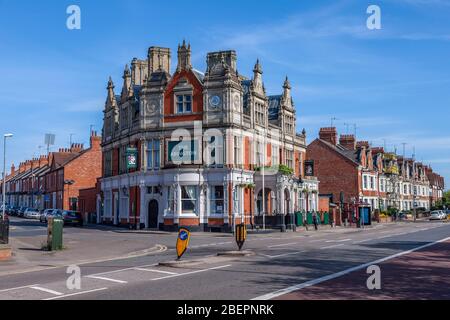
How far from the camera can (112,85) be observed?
177ft

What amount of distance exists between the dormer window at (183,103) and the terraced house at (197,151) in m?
0.08

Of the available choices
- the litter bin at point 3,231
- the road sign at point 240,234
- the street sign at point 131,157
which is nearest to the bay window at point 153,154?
the street sign at point 131,157

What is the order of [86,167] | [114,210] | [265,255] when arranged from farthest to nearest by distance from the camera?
[86,167] < [114,210] < [265,255]

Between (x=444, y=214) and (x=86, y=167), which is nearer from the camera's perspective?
(x=86, y=167)

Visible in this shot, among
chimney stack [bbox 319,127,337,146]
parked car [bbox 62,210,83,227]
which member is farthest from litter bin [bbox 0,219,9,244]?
chimney stack [bbox 319,127,337,146]

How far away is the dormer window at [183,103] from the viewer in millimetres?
43219

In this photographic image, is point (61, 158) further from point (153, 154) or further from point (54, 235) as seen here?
point (54, 235)

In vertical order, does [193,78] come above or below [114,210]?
above

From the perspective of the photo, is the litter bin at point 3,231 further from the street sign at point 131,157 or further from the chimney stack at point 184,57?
the chimney stack at point 184,57

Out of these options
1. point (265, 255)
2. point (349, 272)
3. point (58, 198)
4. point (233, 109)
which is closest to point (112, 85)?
point (233, 109)

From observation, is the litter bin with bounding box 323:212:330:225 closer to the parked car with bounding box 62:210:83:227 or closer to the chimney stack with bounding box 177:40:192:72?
the chimney stack with bounding box 177:40:192:72

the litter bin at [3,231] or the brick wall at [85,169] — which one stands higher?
the brick wall at [85,169]

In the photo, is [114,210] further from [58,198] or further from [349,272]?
[349,272]
